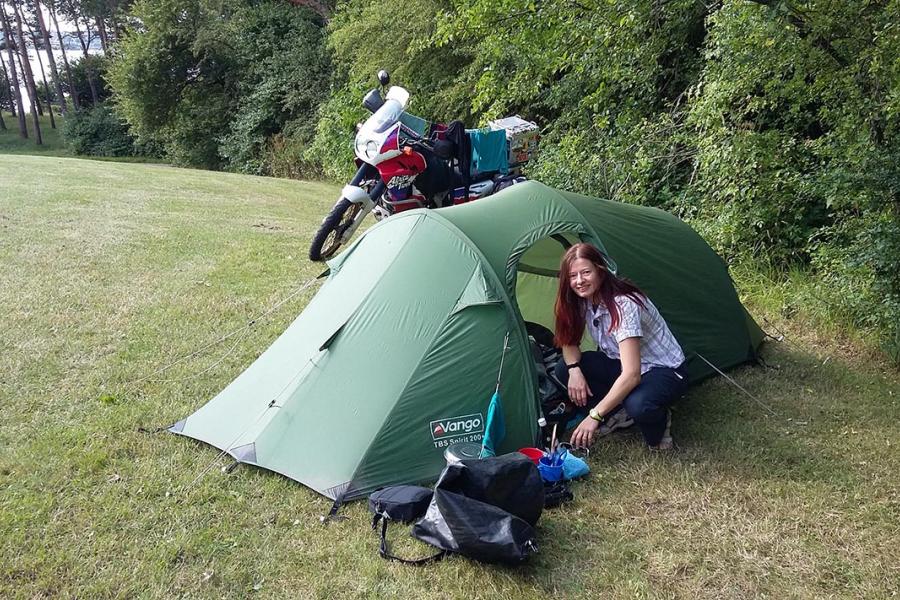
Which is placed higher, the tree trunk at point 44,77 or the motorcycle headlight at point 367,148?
the tree trunk at point 44,77

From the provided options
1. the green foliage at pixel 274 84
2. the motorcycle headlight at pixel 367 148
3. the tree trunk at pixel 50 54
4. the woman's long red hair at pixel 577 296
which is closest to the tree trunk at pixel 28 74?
the tree trunk at pixel 50 54

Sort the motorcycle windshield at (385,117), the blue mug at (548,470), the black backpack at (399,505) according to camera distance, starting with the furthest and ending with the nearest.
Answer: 1. the motorcycle windshield at (385,117)
2. the blue mug at (548,470)
3. the black backpack at (399,505)

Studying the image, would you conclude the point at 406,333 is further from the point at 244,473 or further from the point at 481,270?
the point at 244,473

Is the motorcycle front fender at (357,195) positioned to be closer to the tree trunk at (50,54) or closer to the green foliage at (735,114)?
the green foliage at (735,114)

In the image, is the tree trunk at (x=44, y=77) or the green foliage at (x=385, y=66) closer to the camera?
the green foliage at (x=385, y=66)

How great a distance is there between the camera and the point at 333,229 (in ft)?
20.2

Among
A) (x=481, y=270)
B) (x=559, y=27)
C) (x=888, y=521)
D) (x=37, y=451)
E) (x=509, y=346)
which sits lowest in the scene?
(x=888, y=521)

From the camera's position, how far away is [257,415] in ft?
10.6

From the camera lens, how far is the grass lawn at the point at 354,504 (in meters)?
Result: 2.45

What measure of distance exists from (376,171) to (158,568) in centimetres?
395

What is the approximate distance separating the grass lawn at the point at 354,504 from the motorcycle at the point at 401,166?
1.28 m

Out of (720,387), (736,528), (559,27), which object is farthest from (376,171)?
(736,528)

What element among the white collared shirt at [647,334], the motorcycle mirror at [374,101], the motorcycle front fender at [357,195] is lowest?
the white collared shirt at [647,334]

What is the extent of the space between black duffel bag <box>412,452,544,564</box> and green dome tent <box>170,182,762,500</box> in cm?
39
